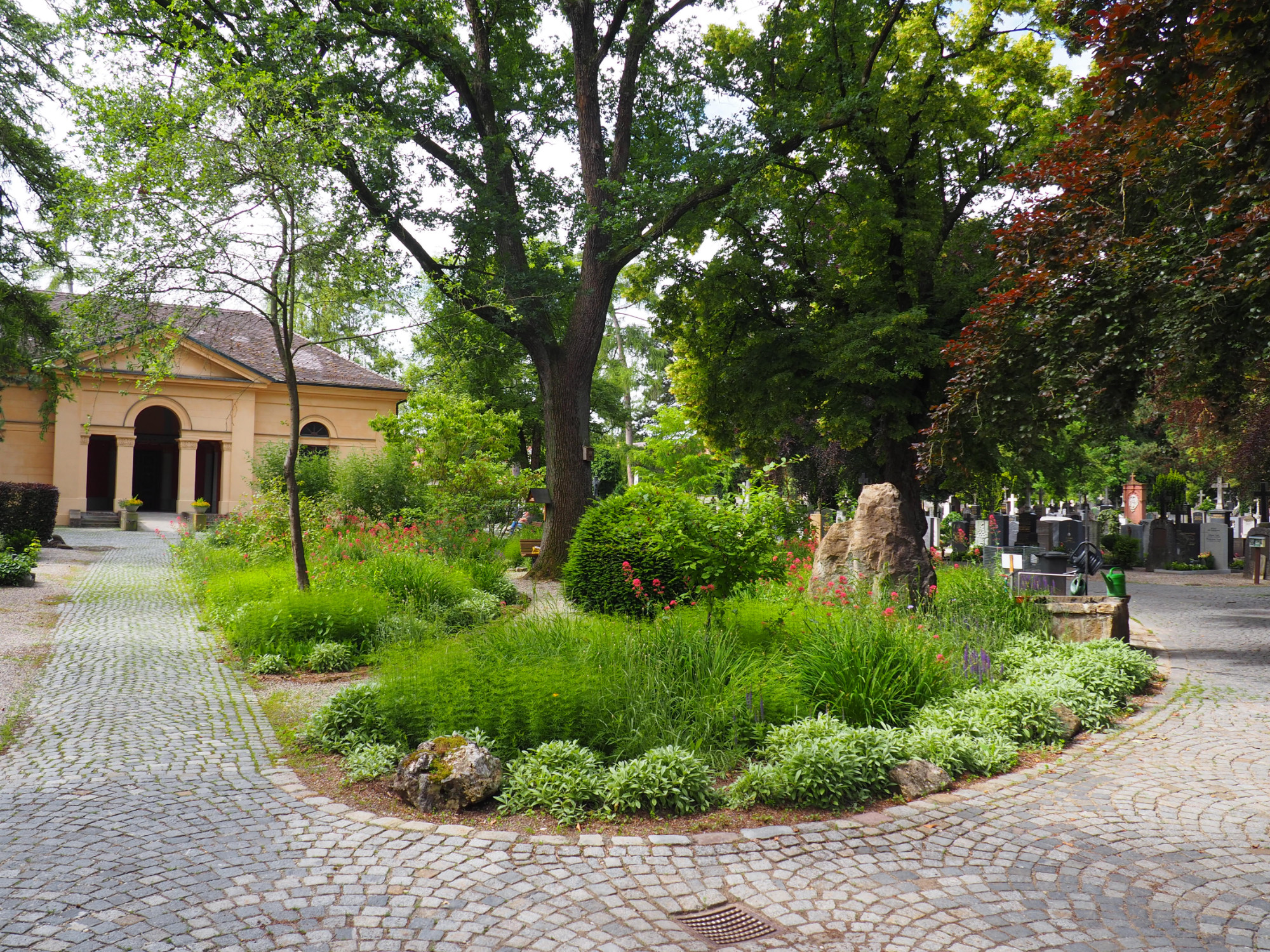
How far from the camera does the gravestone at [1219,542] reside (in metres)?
23.2

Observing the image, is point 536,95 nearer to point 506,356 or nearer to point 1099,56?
point 506,356

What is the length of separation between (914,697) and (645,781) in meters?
2.56

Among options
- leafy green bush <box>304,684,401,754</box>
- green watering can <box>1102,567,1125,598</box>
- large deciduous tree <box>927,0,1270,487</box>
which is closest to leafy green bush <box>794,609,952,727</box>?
leafy green bush <box>304,684,401,754</box>

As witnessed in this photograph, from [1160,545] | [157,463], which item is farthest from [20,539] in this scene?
[1160,545]

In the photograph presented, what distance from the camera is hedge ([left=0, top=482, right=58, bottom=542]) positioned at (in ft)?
62.1

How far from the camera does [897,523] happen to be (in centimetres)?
926

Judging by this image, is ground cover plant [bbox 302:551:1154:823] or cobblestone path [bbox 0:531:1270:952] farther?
ground cover plant [bbox 302:551:1154:823]

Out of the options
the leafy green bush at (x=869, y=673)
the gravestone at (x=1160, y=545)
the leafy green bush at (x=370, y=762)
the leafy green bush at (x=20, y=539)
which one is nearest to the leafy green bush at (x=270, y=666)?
the leafy green bush at (x=370, y=762)

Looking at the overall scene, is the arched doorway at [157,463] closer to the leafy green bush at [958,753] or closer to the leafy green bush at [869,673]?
the leafy green bush at [869,673]

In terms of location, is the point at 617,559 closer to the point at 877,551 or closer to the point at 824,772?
the point at 877,551

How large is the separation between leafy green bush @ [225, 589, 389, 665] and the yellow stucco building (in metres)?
24.9

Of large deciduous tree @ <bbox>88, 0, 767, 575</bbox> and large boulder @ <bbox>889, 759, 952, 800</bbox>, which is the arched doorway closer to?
large deciduous tree @ <bbox>88, 0, 767, 575</bbox>

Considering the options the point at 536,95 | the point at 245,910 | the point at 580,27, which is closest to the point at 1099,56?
the point at 245,910

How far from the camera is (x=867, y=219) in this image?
16.3 m
